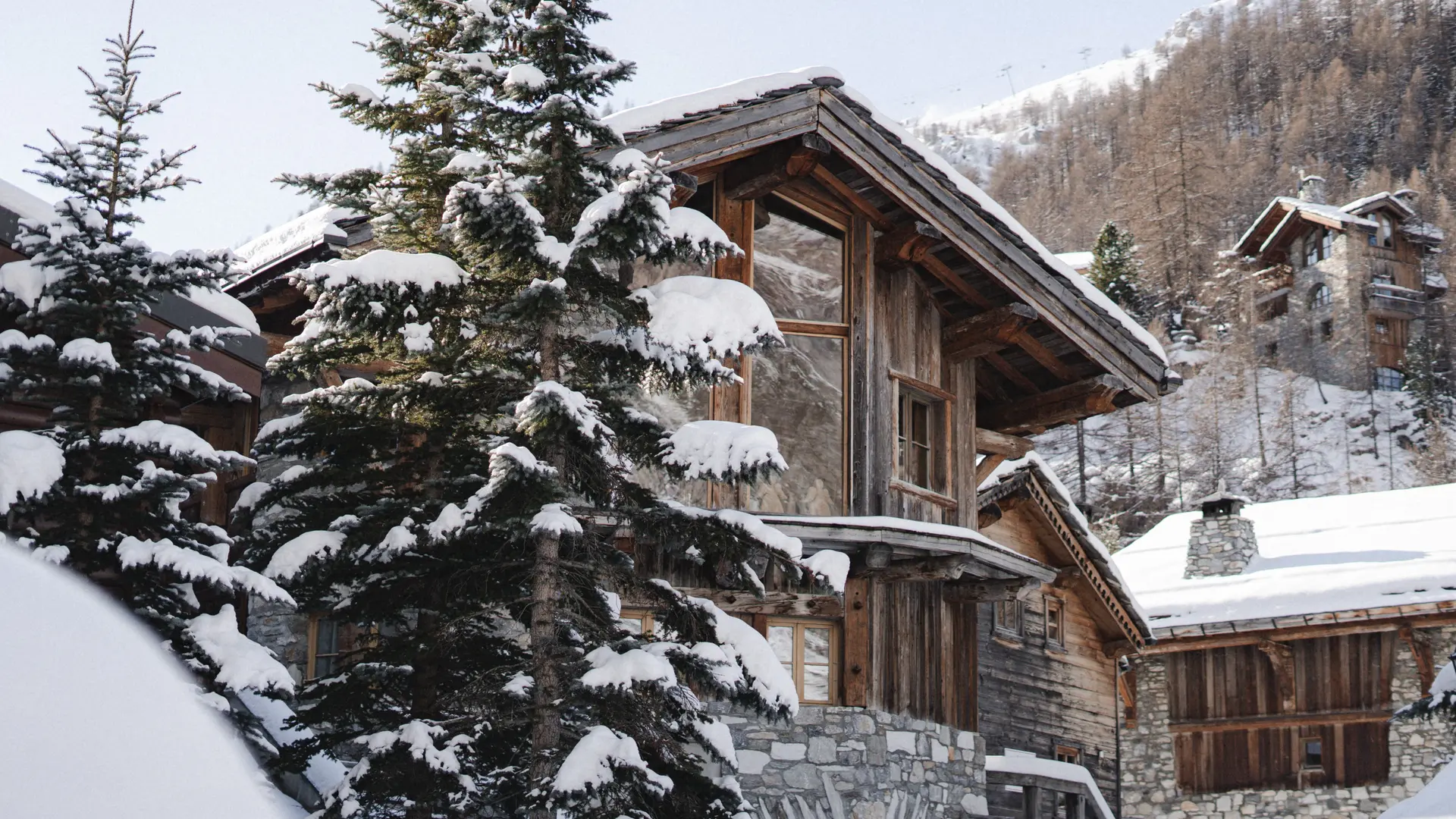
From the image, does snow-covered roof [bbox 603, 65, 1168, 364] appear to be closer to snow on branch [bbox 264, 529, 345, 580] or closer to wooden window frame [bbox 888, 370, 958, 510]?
wooden window frame [bbox 888, 370, 958, 510]

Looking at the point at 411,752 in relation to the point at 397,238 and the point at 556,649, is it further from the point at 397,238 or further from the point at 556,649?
the point at 397,238

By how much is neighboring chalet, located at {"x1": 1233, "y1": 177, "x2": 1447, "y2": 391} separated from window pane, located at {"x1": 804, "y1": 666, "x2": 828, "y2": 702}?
185 ft

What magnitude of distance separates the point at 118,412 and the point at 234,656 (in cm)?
161

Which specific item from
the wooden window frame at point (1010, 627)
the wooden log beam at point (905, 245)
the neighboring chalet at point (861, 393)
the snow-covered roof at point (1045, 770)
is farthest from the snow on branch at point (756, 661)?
the wooden window frame at point (1010, 627)

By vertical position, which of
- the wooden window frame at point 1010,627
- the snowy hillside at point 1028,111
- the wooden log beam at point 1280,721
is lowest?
the wooden log beam at point 1280,721

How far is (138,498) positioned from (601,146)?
152 inches

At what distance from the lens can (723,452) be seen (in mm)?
9508

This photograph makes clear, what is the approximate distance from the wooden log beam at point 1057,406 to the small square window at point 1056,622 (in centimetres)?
545

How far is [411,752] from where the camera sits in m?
9.21

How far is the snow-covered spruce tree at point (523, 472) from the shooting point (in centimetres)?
927

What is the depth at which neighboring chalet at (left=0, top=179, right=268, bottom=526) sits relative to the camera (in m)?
9.13

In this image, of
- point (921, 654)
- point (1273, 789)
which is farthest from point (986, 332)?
point (1273, 789)

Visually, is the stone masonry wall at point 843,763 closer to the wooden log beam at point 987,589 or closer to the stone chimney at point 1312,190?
the wooden log beam at point 987,589

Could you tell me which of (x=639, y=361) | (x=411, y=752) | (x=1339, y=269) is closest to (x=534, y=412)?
(x=639, y=361)
